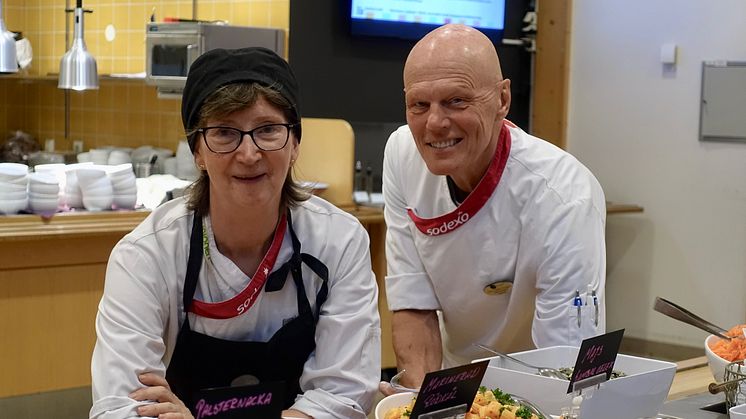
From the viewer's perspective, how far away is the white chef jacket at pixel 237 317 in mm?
2033

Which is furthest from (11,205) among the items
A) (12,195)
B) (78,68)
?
(78,68)

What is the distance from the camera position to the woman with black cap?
203 centimetres

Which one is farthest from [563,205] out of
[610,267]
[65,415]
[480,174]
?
[610,267]

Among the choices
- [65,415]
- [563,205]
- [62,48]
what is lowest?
[65,415]

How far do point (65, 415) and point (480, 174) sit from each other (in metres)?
2.73

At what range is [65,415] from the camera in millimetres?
4602

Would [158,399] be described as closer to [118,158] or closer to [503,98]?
[503,98]

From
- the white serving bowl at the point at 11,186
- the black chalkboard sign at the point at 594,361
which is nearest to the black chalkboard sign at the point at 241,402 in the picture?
the black chalkboard sign at the point at 594,361

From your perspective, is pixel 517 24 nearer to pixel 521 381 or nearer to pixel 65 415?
pixel 65 415

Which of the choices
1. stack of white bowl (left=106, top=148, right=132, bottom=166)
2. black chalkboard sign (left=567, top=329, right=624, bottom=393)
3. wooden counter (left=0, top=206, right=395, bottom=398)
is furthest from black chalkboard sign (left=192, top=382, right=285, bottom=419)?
stack of white bowl (left=106, top=148, right=132, bottom=166)

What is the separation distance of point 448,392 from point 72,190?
3.21m

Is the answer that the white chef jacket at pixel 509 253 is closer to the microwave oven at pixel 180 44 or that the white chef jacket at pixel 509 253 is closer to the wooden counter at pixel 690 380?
the wooden counter at pixel 690 380

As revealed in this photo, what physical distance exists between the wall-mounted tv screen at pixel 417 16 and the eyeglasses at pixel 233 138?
406cm

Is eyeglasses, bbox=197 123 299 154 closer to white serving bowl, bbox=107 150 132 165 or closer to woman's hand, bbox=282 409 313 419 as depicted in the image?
woman's hand, bbox=282 409 313 419
